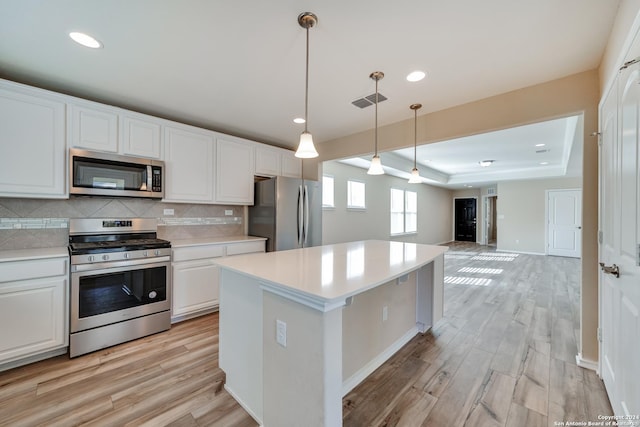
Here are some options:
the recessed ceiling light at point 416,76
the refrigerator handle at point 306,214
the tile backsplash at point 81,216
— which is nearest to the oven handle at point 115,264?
the tile backsplash at point 81,216

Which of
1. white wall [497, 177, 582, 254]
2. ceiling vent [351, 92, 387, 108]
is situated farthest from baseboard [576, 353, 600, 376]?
white wall [497, 177, 582, 254]

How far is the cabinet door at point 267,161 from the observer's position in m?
3.89

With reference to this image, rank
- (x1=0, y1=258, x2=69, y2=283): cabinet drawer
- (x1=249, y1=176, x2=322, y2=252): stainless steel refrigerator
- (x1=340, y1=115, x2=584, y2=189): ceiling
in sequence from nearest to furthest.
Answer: (x1=0, y1=258, x2=69, y2=283): cabinet drawer
(x1=249, y1=176, x2=322, y2=252): stainless steel refrigerator
(x1=340, y1=115, x2=584, y2=189): ceiling

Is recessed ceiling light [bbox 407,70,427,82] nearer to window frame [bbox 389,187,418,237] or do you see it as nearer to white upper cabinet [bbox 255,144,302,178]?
white upper cabinet [bbox 255,144,302,178]

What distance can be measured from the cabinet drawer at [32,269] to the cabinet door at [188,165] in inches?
43.4

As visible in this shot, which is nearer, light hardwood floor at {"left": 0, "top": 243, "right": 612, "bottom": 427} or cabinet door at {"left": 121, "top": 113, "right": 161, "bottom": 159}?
light hardwood floor at {"left": 0, "top": 243, "right": 612, "bottom": 427}

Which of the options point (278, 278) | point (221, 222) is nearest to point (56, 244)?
point (221, 222)

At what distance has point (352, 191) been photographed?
20.5 ft

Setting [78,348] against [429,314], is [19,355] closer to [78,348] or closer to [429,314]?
[78,348]

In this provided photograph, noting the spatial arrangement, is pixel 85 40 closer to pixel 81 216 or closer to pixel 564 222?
pixel 81 216

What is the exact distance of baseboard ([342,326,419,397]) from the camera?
1.89m

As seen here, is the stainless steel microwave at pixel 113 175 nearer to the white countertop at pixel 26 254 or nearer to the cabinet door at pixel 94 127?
the cabinet door at pixel 94 127

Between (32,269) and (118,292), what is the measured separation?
64 centimetres

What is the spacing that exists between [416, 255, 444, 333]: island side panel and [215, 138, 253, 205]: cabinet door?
8.24ft
